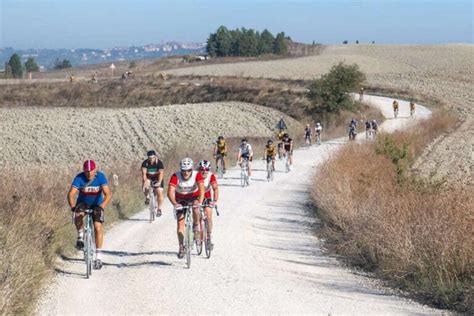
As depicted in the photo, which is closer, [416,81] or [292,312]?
[292,312]

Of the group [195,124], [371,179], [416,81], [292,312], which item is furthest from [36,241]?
[416,81]

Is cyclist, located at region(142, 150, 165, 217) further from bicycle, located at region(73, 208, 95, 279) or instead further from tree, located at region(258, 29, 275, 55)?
tree, located at region(258, 29, 275, 55)

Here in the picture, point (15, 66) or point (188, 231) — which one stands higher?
point (15, 66)

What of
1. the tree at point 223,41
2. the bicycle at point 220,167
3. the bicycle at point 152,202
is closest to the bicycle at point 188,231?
the bicycle at point 152,202

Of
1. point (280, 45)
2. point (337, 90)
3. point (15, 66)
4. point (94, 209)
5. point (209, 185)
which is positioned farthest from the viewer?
point (280, 45)

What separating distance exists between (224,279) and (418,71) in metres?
90.2

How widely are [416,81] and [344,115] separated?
102 feet

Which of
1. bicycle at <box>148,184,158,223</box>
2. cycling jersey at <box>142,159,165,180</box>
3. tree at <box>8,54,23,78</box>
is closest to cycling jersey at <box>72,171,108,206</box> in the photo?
bicycle at <box>148,184,158,223</box>

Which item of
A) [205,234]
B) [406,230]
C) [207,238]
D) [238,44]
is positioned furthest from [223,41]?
[406,230]

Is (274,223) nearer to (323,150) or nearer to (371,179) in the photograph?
(371,179)

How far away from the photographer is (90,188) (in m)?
11.9

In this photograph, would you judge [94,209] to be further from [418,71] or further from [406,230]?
[418,71]

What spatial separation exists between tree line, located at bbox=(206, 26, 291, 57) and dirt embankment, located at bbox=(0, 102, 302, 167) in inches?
3359

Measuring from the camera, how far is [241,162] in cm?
2411
